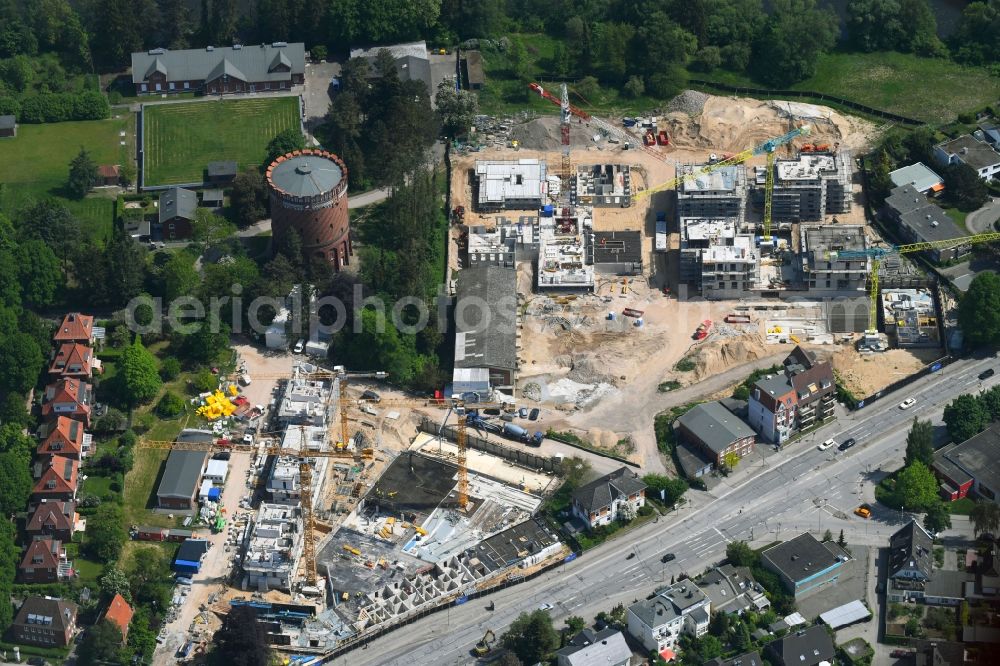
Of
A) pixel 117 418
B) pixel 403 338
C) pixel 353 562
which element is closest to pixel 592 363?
pixel 403 338

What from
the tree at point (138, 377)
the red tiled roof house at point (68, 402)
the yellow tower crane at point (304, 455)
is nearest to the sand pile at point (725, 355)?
the yellow tower crane at point (304, 455)

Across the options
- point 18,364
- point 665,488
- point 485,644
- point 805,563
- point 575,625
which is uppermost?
point 18,364

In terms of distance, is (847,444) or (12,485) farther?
(847,444)

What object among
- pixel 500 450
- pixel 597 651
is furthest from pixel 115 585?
pixel 597 651

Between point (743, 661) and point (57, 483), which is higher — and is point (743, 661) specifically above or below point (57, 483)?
below

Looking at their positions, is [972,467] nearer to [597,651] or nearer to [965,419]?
[965,419]

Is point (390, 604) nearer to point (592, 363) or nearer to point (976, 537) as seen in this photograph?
point (592, 363)
